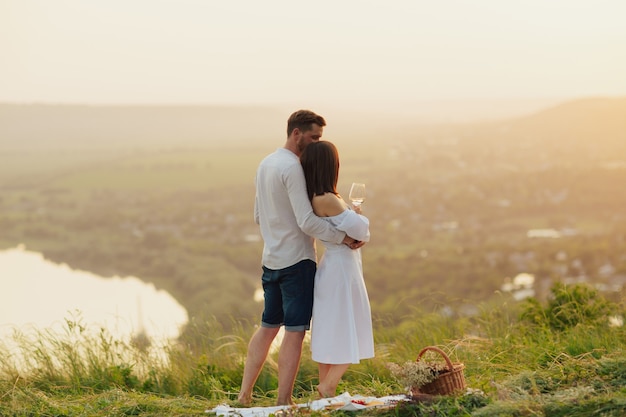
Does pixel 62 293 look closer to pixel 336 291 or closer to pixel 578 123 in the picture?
pixel 336 291

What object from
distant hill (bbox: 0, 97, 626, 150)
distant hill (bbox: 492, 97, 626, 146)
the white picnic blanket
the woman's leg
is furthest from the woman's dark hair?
distant hill (bbox: 0, 97, 626, 150)

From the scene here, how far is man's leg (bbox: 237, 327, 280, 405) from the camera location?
455 cm

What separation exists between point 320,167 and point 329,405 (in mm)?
1376

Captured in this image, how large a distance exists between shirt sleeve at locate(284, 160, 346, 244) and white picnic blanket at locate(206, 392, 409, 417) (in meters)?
0.95

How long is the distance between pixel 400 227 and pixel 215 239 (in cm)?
1752

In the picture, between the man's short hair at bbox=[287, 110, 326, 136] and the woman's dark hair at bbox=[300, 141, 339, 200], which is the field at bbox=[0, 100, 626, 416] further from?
the man's short hair at bbox=[287, 110, 326, 136]

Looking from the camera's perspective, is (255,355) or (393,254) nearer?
(255,355)

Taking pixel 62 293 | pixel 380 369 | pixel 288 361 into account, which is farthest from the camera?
pixel 62 293

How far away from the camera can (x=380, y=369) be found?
5.58m

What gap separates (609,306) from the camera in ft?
21.2

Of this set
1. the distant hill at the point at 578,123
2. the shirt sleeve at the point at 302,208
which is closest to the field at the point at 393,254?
the distant hill at the point at 578,123

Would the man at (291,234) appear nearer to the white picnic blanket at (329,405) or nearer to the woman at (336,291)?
the woman at (336,291)

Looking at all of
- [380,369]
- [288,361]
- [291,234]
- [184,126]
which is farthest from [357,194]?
[184,126]

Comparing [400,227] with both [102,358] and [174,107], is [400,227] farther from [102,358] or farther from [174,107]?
[102,358]
